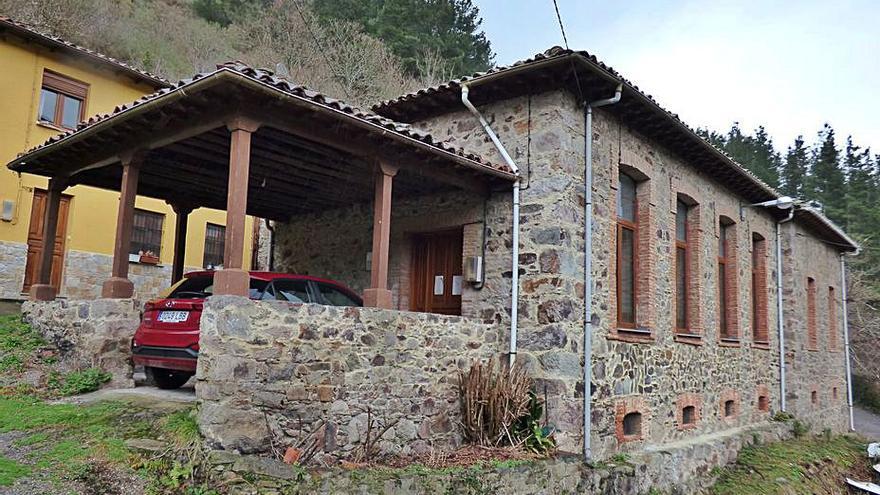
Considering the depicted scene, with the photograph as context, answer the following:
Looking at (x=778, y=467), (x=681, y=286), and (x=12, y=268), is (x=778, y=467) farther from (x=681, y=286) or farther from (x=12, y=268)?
(x=12, y=268)

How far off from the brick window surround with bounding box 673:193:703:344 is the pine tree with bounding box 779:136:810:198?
96.2 ft

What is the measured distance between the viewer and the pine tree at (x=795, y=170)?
1435 inches

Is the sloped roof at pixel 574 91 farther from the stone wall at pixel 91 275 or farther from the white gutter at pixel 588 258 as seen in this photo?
the stone wall at pixel 91 275

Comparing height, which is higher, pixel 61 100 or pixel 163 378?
pixel 61 100

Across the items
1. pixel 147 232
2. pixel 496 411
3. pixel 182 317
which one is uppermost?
pixel 147 232

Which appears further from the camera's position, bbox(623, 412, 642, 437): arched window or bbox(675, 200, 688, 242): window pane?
bbox(675, 200, 688, 242): window pane

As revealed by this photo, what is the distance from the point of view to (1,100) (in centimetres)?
1340

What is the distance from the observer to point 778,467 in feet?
35.0

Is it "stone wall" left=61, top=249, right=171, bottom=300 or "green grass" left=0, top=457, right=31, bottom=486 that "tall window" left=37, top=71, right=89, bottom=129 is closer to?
"stone wall" left=61, top=249, right=171, bottom=300

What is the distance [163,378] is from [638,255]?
272 inches

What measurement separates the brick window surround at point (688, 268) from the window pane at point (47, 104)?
46.1ft

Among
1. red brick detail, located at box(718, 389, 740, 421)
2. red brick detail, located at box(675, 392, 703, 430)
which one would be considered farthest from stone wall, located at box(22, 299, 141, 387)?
red brick detail, located at box(718, 389, 740, 421)

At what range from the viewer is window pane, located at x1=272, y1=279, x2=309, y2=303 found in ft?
23.5

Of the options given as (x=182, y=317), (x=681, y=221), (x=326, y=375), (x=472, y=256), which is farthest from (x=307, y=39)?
(x=326, y=375)
